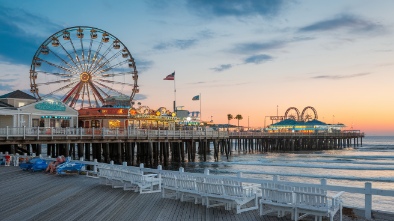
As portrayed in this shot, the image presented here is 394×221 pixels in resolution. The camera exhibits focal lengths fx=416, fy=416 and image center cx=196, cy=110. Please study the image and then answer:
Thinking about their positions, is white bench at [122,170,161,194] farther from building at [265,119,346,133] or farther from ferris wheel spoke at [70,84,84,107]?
building at [265,119,346,133]

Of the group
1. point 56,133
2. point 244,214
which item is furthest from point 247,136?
point 244,214

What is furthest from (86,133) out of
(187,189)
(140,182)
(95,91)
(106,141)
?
(187,189)

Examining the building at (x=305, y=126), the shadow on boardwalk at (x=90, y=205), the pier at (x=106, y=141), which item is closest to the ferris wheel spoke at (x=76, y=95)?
the pier at (x=106, y=141)

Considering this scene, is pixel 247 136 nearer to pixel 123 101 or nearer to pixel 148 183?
pixel 123 101

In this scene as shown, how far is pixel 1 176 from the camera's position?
20.5m

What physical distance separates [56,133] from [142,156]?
55.3 feet

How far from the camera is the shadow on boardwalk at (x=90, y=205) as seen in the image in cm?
1162

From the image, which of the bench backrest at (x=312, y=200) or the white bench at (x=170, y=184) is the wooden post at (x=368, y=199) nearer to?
the bench backrest at (x=312, y=200)

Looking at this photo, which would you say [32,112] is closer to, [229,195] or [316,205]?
[229,195]

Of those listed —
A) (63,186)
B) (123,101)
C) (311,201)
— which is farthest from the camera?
(123,101)

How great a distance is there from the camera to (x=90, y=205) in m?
13.2

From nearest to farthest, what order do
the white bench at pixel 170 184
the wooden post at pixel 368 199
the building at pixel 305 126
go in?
the wooden post at pixel 368 199
the white bench at pixel 170 184
the building at pixel 305 126

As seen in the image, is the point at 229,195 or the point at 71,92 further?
the point at 71,92

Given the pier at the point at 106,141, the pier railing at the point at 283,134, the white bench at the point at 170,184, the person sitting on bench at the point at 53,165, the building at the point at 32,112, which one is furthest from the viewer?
the pier railing at the point at 283,134
